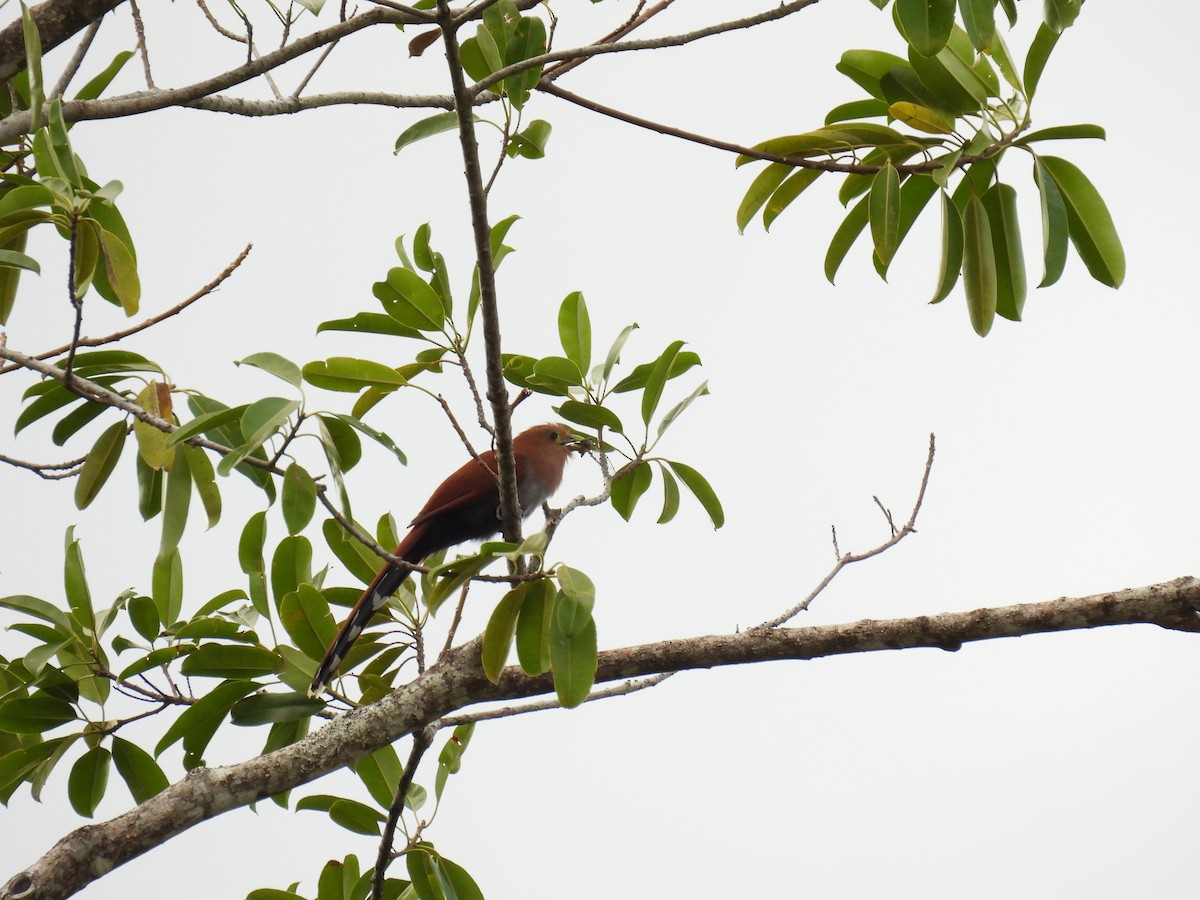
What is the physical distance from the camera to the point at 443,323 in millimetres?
2078

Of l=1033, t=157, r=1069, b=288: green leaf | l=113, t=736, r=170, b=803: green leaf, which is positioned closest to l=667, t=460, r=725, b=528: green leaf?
l=1033, t=157, r=1069, b=288: green leaf

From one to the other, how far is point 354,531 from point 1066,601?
3.81ft

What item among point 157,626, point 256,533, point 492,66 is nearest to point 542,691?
point 256,533

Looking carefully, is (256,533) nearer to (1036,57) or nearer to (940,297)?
(940,297)

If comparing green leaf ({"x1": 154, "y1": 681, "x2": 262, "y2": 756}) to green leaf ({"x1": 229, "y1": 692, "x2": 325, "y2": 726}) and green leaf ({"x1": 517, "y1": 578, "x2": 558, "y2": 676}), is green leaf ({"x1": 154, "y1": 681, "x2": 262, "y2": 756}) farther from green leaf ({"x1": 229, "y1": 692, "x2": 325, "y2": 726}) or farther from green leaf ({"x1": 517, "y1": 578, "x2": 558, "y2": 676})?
green leaf ({"x1": 517, "y1": 578, "x2": 558, "y2": 676})

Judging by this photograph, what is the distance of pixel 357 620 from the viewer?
2385 millimetres

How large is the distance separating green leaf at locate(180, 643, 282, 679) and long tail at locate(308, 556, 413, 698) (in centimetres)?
10

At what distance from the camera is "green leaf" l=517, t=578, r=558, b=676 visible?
176 centimetres

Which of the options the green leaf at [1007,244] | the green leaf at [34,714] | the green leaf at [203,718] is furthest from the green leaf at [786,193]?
the green leaf at [34,714]

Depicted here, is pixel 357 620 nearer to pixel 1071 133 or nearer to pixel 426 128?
pixel 426 128

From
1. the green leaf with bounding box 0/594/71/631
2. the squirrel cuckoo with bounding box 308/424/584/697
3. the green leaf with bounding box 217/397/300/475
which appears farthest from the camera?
the squirrel cuckoo with bounding box 308/424/584/697

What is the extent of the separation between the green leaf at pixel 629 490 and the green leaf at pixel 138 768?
1176mm

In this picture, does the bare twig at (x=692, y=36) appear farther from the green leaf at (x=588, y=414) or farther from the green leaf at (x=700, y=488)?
the green leaf at (x=700, y=488)

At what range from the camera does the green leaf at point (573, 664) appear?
5.49 feet
